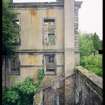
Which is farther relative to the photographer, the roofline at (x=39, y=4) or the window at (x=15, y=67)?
the window at (x=15, y=67)

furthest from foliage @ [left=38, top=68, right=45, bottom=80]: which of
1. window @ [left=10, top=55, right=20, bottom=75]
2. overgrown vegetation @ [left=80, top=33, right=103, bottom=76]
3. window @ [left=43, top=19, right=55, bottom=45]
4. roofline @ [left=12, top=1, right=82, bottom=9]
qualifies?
roofline @ [left=12, top=1, right=82, bottom=9]

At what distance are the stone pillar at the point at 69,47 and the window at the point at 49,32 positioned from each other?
12.7 inches

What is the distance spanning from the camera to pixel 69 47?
281 inches

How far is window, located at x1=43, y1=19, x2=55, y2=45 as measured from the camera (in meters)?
7.10

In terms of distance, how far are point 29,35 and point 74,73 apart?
5.30ft

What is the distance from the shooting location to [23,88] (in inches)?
264

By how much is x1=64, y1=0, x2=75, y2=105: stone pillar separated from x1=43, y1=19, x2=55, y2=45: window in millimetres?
322

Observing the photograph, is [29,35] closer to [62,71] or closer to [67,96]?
[62,71]

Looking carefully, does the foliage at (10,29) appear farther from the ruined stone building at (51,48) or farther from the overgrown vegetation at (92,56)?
the overgrown vegetation at (92,56)

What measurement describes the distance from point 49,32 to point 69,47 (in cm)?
66

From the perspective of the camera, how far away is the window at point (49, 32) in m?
7.10

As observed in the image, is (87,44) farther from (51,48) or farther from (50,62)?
(50,62)

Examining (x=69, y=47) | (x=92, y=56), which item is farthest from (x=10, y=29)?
(x=92, y=56)

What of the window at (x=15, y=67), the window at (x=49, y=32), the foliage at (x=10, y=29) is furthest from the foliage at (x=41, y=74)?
the foliage at (x=10, y=29)
